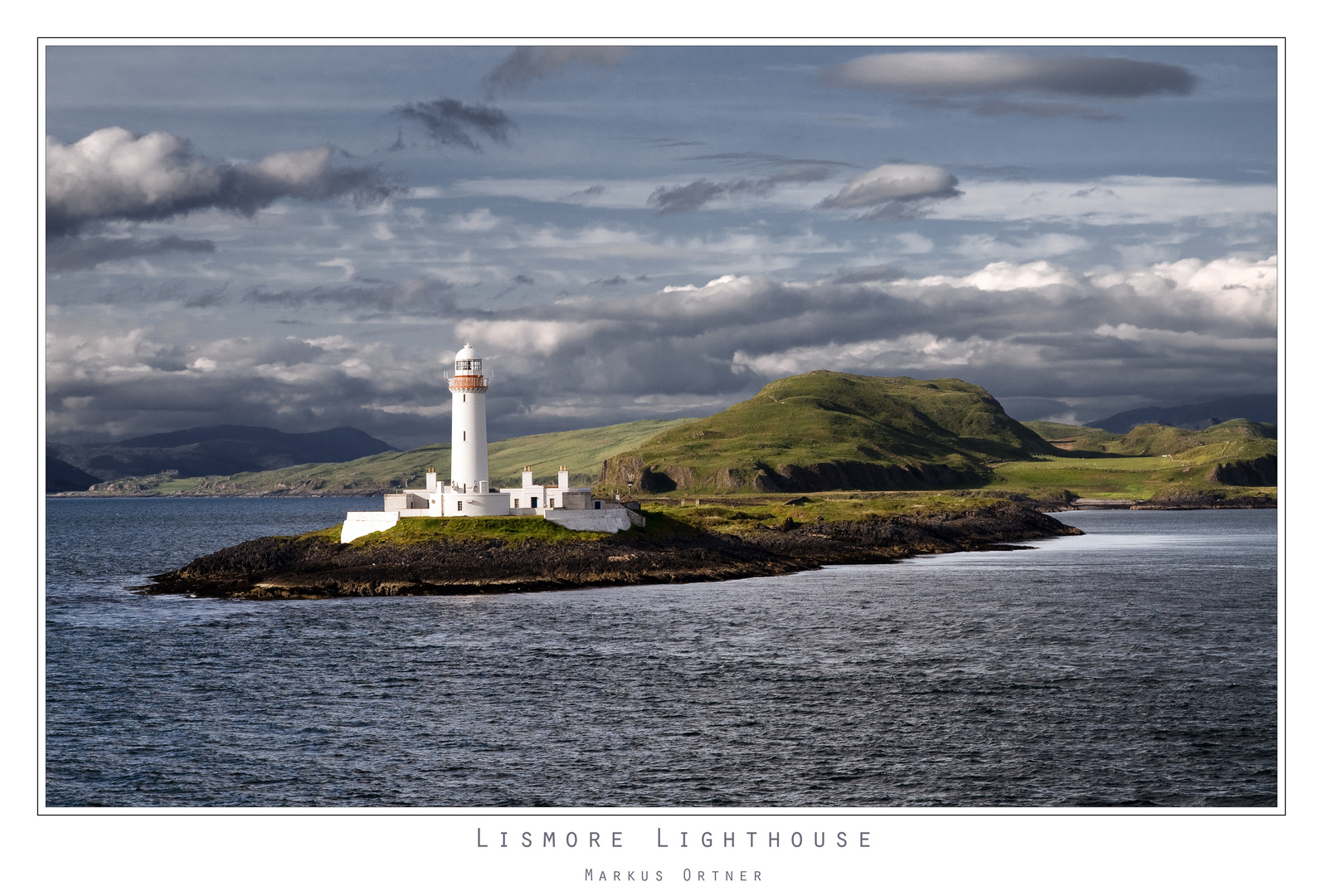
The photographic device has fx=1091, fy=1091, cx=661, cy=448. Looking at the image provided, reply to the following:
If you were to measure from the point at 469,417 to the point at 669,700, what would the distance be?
46.3m

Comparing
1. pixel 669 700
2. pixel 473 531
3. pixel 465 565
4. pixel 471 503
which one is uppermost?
pixel 471 503

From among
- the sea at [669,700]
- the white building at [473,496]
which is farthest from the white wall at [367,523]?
the sea at [669,700]

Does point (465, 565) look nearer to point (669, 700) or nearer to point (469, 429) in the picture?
point (469, 429)

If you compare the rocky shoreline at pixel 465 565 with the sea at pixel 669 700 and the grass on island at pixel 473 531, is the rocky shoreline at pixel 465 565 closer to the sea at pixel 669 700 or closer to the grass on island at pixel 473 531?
the grass on island at pixel 473 531

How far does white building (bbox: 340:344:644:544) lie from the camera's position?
78125 millimetres

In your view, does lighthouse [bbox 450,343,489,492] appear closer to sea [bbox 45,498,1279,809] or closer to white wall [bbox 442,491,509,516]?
white wall [bbox 442,491,509,516]

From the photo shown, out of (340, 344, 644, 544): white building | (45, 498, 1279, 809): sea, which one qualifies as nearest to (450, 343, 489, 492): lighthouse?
(340, 344, 644, 544): white building

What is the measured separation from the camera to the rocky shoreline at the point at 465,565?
7062cm

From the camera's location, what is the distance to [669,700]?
3850 cm

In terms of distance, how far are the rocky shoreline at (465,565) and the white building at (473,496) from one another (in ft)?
8.44

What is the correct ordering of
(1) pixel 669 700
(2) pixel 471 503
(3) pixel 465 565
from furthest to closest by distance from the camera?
(2) pixel 471 503 → (3) pixel 465 565 → (1) pixel 669 700

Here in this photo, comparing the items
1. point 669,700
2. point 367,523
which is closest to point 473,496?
point 367,523

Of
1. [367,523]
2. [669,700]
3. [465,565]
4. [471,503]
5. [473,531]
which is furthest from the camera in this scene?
[471,503]
